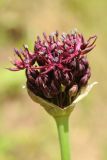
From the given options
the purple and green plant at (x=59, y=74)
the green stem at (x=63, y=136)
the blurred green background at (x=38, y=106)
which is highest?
the purple and green plant at (x=59, y=74)

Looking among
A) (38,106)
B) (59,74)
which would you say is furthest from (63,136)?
(38,106)

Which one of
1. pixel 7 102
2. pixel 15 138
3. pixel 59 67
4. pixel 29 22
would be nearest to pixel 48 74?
pixel 59 67

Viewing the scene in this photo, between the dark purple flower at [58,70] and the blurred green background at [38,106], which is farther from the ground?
the dark purple flower at [58,70]

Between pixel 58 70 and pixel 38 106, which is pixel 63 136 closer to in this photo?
pixel 58 70

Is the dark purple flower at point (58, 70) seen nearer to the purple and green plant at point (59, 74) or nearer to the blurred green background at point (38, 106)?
the purple and green plant at point (59, 74)

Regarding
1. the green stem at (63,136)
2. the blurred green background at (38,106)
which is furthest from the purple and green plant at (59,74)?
the blurred green background at (38,106)

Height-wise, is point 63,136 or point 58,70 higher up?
point 58,70

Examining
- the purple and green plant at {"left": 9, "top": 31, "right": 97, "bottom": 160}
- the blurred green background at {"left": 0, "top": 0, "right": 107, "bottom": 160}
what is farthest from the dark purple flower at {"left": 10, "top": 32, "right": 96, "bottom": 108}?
the blurred green background at {"left": 0, "top": 0, "right": 107, "bottom": 160}

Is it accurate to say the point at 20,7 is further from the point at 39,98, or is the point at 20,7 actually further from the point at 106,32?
the point at 39,98
